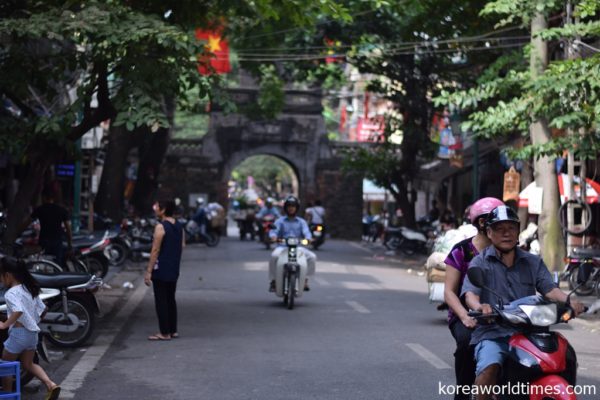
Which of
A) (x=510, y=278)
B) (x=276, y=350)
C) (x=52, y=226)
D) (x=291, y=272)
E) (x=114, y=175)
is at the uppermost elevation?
(x=114, y=175)

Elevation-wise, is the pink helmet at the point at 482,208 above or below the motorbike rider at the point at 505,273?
above

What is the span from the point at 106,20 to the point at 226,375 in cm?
489

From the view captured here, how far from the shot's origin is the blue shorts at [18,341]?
8.12 m

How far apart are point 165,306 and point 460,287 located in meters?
5.98

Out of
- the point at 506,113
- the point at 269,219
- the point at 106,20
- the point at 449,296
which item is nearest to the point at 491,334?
the point at 449,296

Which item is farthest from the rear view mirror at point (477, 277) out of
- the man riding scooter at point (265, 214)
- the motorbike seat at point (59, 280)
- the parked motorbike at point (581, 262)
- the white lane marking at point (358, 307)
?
the man riding scooter at point (265, 214)

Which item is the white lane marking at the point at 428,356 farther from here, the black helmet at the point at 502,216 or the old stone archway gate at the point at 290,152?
the old stone archway gate at the point at 290,152

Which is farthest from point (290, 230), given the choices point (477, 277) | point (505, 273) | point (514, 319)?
point (514, 319)

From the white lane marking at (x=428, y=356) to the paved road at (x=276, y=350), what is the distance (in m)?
0.01

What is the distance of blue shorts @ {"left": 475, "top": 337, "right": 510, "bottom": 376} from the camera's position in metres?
5.82

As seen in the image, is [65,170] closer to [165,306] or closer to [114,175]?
[114,175]

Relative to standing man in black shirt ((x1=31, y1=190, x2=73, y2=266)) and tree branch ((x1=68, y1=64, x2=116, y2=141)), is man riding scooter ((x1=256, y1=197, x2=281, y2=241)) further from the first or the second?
tree branch ((x1=68, y1=64, x2=116, y2=141))

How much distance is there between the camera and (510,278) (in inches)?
242

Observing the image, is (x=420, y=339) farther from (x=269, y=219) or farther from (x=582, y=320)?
(x=269, y=219)
